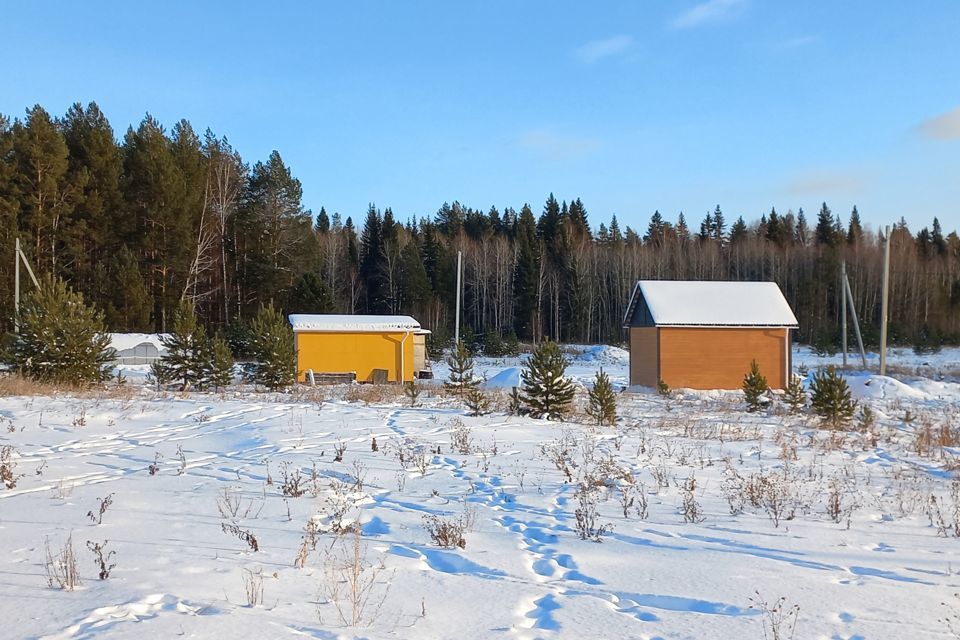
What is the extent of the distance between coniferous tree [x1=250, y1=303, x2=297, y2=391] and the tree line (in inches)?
519

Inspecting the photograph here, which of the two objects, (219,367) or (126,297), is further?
(126,297)

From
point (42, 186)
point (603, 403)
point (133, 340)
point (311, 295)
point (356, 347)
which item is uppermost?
point (42, 186)

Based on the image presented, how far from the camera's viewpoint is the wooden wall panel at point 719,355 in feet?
85.5

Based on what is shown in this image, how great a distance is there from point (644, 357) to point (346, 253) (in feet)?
141

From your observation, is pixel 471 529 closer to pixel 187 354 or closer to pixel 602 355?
pixel 187 354

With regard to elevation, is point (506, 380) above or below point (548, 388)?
below

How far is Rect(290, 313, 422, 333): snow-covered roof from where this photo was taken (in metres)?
28.2

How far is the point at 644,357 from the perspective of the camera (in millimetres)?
27500

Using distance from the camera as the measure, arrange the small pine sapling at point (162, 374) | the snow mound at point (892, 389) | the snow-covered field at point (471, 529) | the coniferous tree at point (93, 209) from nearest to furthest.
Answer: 1. the snow-covered field at point (471, 529)
2. the small pine sapling at point (162, 374)
3. the snow mound at point (892, 389)
4. the coniferous tree at point (93, 209)

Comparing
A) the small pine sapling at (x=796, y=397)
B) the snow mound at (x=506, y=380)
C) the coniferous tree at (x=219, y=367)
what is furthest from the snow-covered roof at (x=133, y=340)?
the small pine sapling at (x=796, y=397)

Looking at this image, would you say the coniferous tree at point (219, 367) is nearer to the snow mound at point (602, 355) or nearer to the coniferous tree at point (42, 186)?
the coniferous tree at point (42, 186)

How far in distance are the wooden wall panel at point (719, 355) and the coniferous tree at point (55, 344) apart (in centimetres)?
1761

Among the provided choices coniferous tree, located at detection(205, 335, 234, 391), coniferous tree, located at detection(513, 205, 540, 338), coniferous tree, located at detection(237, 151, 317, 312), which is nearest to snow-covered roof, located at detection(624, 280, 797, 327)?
coniferous tree, located at detection(205, 335, 234, 391)

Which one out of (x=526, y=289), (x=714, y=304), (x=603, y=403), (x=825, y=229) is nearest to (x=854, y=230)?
(x=825, y=229)
